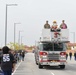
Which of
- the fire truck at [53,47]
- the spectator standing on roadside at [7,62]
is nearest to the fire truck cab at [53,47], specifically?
the fire truck at [53,47]

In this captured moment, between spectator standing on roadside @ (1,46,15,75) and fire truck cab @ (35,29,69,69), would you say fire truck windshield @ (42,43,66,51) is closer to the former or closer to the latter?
fire truck cab @ (35,29,69,69)

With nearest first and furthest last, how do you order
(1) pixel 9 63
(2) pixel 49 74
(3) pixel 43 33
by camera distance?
(1) pixel 9 63 < (2) pixel 49 74 < (3) pixel 43 33

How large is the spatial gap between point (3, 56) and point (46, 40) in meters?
18.3

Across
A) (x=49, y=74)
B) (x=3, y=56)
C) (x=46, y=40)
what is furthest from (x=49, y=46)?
(x=3, y=56)

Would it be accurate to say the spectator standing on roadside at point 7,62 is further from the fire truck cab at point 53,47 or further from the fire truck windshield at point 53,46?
the fire truck windshield at point 53,46

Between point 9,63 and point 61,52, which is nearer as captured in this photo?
point 9,63

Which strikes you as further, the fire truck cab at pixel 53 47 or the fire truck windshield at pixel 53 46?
the fire truck windshield at pixel 53 46

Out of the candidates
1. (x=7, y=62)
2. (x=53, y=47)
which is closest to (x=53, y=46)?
(x=53, y=47)

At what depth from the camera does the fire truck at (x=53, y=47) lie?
102 feet

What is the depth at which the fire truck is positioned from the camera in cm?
3122

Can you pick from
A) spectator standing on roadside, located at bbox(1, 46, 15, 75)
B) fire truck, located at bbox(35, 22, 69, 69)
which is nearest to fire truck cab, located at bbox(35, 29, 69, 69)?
fire truck, located at bbox(35, 22, 69, 69)

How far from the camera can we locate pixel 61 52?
31406mm

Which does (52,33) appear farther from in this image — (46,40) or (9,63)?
(9,63)

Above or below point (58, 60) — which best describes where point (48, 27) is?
above
